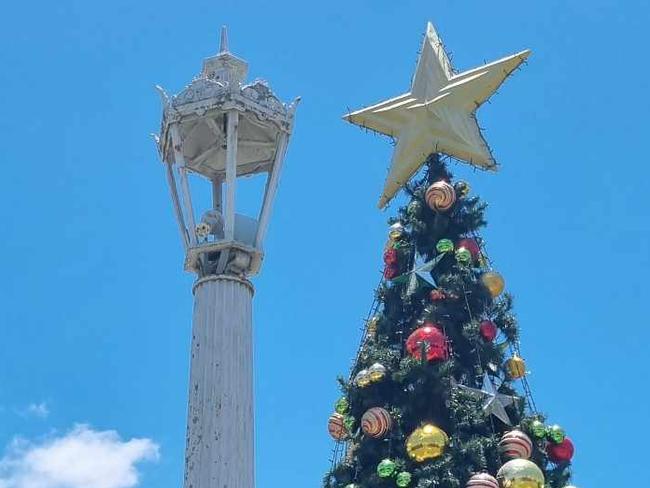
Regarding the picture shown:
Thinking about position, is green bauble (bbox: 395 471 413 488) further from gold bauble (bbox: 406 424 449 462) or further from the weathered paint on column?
the weathered paint on column

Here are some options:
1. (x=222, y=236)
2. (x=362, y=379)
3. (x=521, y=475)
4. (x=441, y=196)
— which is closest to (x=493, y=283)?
(x=441, y=196)

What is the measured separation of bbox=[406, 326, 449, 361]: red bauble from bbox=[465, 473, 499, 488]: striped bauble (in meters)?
2.98

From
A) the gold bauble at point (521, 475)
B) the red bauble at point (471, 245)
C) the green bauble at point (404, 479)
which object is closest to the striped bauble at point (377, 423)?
the green bauble at point (404, 479)

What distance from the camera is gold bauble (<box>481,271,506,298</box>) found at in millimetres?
26391

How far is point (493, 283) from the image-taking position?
2639 centimetres

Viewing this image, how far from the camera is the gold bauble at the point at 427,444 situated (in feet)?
75.8

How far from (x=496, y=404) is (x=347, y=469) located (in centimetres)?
360

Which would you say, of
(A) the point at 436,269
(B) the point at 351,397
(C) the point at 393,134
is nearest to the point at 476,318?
(A) the point at 436,269

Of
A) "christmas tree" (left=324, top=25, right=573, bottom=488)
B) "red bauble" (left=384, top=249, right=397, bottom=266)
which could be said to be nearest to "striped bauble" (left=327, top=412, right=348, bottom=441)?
"christmas tree" (left=324, top=25, right=573, bottom=488)

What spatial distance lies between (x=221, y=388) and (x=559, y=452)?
827 cm

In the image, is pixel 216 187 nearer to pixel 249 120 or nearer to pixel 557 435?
pixel 249 120

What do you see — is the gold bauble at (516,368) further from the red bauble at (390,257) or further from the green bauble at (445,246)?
the red bauble at (390,257)

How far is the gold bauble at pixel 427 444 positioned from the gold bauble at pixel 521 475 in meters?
1.34

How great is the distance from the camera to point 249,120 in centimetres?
2450
